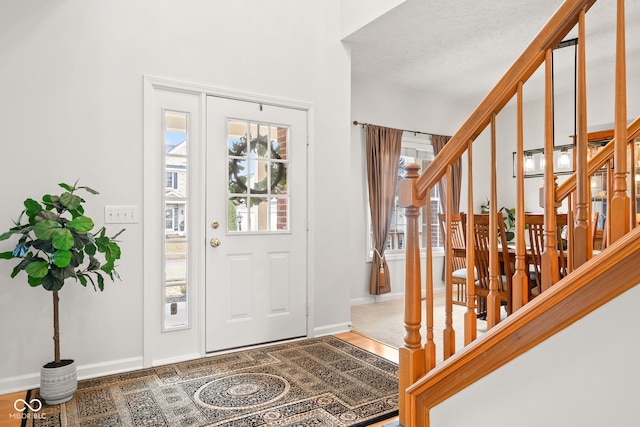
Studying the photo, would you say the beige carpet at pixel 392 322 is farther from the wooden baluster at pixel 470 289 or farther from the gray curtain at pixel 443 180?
the wooden baluster at pixel 470 289

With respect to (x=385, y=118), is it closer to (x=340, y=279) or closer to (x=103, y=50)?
(x=340, y=279)

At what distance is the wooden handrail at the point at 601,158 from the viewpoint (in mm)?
1817

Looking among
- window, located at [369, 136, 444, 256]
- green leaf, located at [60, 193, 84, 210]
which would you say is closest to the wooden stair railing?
green leaf, located at [60, 193, 84, 210]

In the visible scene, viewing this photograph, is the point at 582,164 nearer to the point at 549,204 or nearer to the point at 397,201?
the point at 549,204

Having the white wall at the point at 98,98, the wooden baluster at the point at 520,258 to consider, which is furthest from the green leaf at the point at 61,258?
the wooden baluster at the point at 520,258

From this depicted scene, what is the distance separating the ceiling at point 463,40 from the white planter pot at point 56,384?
3476 millimetres

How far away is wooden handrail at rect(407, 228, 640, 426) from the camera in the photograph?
47.6 inches

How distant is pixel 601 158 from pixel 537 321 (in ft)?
3.95

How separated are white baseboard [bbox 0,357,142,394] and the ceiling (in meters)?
3.33

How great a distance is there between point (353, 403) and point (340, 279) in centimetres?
161

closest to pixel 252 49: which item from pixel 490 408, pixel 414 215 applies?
pixel 414 215

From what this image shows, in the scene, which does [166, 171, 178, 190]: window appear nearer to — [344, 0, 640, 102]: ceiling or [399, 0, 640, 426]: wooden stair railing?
[399, 0, 640, 426]: wooden stair railing

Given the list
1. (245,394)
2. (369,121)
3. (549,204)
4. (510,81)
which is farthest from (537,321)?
(369,121)

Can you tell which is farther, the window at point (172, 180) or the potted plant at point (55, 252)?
the window at point (172, 180)
